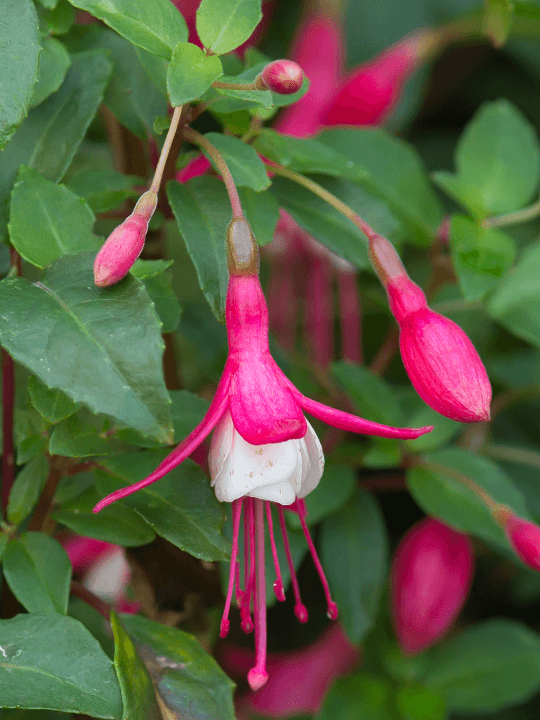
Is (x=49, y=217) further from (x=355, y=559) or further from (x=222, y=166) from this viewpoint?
(x=355, y=559)

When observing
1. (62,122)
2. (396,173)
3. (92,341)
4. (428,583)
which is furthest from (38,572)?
(396,173)

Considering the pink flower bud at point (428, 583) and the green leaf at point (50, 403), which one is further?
the pink flower bud at point (428, 583)

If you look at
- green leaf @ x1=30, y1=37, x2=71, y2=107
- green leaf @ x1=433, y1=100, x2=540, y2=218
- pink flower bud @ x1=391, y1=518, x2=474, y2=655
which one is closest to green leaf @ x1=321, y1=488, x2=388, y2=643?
pink flower bud @ x1=391, y1=518, x2=474, y2=655

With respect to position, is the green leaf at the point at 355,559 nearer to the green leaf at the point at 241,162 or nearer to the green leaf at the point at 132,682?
the green leaf at the point at 132,682

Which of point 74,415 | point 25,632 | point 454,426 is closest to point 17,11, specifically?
point 74,415

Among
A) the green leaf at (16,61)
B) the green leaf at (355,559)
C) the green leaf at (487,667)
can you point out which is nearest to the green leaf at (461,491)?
the green leaf at (355,559)

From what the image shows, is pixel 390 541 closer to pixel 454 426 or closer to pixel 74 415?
pixel 454 426

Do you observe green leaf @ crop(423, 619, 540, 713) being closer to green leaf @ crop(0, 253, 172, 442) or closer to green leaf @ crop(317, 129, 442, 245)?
green leaf @ crop(317, 129, 442, 245)

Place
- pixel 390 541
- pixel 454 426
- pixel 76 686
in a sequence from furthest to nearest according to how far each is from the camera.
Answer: pixel 390 541, pixel 454 426, pixel 76 686
